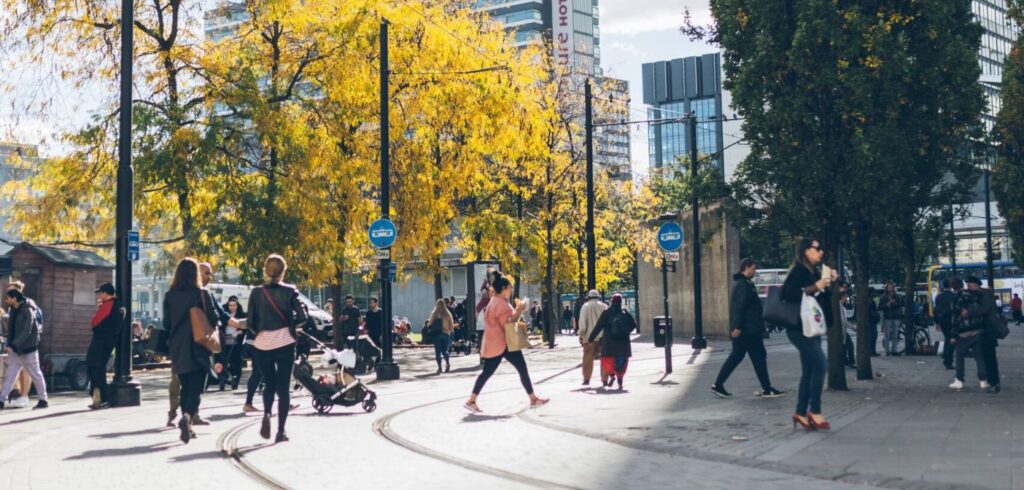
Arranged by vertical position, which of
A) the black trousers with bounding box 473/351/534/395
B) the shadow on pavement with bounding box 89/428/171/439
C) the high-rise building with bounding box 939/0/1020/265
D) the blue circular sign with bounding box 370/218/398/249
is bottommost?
the shadow on pavement with bounding box 89/428/171/439

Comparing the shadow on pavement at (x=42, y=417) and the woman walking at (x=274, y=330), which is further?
the shadow on pavement at (x=42, y=417)

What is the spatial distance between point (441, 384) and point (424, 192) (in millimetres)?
8598

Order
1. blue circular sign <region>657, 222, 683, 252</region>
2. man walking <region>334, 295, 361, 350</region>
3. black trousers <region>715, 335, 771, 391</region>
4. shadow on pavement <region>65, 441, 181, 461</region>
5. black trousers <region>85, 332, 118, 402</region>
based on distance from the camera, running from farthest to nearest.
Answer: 1. man walking <region>334, 295, 361, 350</region>
2. blue circular sign <region>657, 222, 683, 252</region>
3. black trousers <region>85, 332, 118, 402</region>
4. black trousers <region>715, 335, 771, 391</region>
5. shadow on pavement <region>65, 441, 181, 461</region>

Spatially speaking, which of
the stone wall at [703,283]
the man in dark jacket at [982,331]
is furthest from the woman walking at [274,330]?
the stone wall at [703,283]

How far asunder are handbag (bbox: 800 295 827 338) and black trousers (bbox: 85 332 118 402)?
933cm

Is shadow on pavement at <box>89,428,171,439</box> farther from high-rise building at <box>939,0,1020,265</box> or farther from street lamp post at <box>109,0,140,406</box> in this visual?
high-rise building at <box>939,0,1020,265</box>

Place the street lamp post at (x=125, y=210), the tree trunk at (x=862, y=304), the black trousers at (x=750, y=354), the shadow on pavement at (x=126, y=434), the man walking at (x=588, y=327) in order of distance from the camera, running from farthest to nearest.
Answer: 1. the man walking at (x=588, y=327)
2. the tree trunk at (x=862, y=304)
3. the street lamp post at (x=125, y=210)
4. the black trousers at (x=750, y=354)
5. the shadow on pavement at (x=126, y=434)

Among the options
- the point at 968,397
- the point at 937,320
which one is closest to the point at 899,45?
Answer: the point at 968,397

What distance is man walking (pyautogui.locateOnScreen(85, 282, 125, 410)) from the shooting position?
16.1 metres

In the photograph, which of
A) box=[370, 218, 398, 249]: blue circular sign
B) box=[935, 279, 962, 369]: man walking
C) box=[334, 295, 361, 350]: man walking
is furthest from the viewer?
box=[334, 295, 361, 350]: man walking

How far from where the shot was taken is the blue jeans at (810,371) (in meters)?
11.3

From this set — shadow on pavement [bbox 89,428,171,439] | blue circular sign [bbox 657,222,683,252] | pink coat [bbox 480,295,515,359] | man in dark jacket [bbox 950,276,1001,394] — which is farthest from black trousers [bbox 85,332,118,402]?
man in dark jacket [bbox 950,276,1001,394]

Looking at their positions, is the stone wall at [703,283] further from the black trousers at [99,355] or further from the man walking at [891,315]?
the black trousers at [99,355]

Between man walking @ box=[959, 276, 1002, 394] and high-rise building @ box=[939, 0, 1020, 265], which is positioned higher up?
high-rise building @ box=[939, 0, 1020, 265]
